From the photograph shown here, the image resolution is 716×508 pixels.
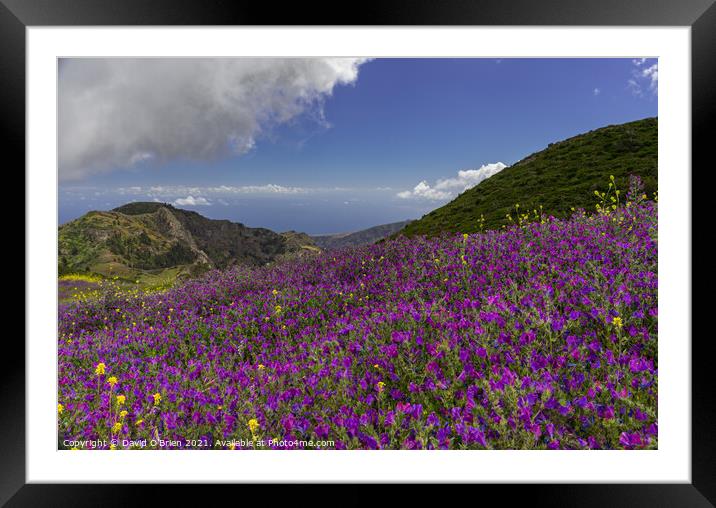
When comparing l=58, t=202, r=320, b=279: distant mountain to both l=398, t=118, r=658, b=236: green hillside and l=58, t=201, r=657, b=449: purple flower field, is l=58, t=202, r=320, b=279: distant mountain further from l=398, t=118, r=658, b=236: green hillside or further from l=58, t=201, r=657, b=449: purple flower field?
l=398, t=118, r=658, b=236: green hillside

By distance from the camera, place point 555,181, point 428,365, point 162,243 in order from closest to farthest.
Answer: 1. point 428,365
2. point 162,243
3. point 555,181

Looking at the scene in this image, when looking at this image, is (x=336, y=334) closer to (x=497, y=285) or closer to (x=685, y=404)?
(x=497, y=285)
